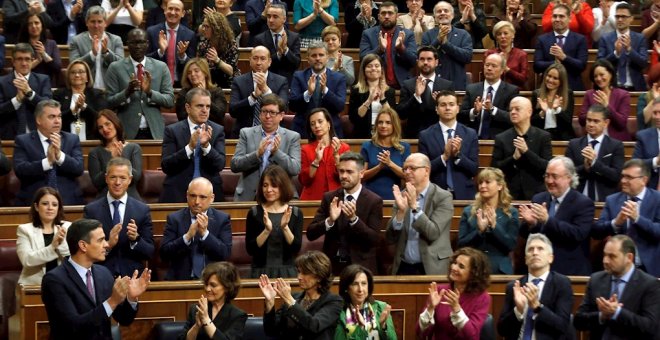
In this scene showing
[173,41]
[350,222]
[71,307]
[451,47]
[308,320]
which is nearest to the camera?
[71,307]

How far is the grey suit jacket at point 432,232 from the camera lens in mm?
6281

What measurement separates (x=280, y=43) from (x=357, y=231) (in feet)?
7.53

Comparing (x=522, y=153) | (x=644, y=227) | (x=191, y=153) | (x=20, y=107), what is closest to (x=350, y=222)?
(x=191, y=153)

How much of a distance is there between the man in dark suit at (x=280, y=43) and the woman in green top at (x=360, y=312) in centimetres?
301

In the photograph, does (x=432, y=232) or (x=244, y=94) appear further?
(x=244, y=94)

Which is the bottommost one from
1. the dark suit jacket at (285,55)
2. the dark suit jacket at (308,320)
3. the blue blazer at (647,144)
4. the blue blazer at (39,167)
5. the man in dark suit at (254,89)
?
the dark suit jacket at (308,320)

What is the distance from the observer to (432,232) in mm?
6273

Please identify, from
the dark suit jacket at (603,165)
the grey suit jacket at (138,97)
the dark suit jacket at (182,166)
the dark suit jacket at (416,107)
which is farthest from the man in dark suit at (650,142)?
the grey suit jacket at (138,97)

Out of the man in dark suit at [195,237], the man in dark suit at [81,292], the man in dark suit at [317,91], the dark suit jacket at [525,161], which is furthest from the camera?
the man in dark suit at [317,91]

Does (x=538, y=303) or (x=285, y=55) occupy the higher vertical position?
(x=285, y=55)

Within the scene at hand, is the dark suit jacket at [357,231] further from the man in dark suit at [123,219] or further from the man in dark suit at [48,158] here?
the man in dark suit at [48,158]

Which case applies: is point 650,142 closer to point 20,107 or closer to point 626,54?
point 626,54

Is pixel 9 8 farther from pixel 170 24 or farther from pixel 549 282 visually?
pixel 549 282

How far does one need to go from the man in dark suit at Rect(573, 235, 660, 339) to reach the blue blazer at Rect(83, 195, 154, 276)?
2005 millimetres
